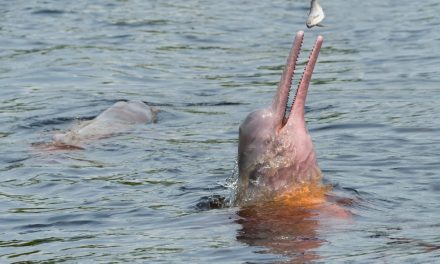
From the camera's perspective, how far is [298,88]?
26.5ft

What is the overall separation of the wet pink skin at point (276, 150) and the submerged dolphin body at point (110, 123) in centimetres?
310

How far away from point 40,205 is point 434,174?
10.2 feet

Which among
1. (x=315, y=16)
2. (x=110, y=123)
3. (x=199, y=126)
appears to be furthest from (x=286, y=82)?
(x=199, y=126)

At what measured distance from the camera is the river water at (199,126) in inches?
295

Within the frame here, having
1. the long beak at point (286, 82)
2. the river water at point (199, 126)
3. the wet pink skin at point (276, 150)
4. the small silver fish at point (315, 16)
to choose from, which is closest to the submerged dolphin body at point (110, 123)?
the river water at point (199, 126)

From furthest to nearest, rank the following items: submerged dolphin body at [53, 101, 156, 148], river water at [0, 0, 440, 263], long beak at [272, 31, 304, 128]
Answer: submerged dolphin body at [53, 101, 156, 148], long beak at [272, 31, 304, 128], river water at [0, 0, 440, 263]

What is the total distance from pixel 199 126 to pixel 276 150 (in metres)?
4.12

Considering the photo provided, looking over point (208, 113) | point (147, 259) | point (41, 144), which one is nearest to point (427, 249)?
point (147, 259)

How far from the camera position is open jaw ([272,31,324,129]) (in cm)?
788

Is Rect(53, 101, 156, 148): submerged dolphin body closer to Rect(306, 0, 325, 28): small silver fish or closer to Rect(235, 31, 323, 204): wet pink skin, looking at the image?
Rect(235, 31, 323, 204): wet pink skin

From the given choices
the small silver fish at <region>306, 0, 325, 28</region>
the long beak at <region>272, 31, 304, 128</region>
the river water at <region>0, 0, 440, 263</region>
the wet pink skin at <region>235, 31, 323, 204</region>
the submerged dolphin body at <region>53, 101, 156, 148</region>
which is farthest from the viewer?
the submerged dolphin body at <region>53, 101, 156, 148</region>

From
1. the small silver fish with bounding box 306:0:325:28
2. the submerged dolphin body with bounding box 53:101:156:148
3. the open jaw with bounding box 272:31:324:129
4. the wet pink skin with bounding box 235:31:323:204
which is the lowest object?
the submerged dolphin body with bounding box 53:101:156:148

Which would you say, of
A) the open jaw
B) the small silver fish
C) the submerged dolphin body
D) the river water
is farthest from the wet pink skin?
the submerged dolphin body

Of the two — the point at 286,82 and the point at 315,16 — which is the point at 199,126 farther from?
the point at 315,16
